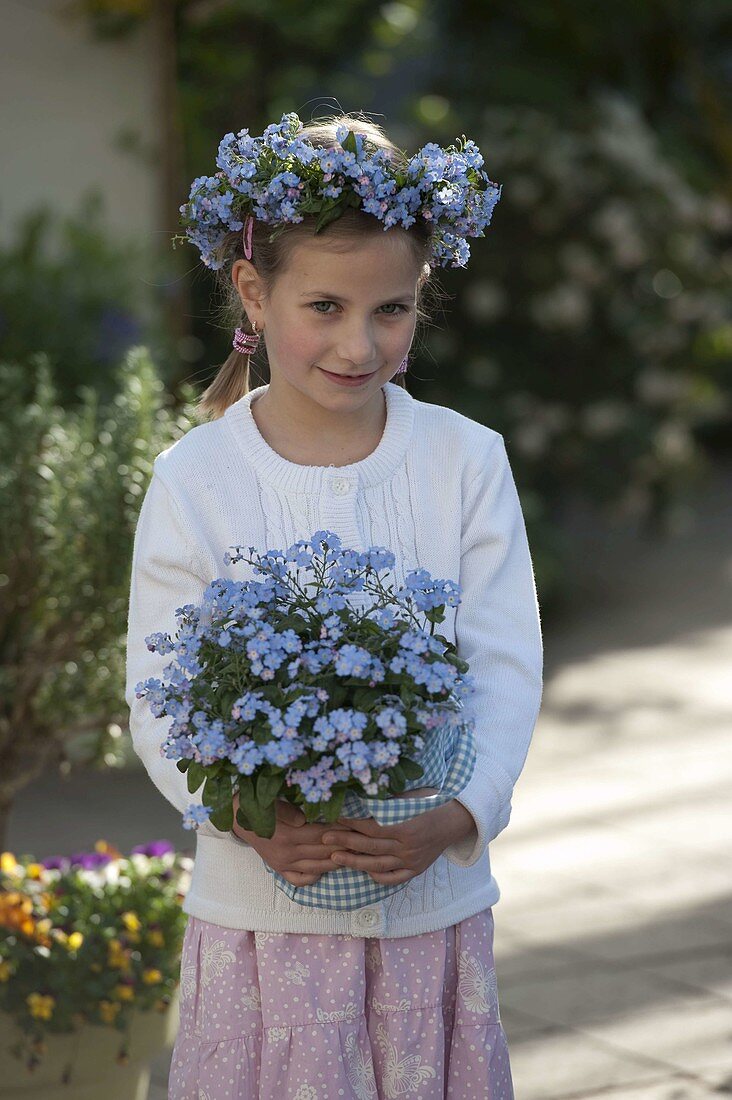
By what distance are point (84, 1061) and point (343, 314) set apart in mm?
1570

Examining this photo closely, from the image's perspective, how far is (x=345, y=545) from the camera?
84.2 inches

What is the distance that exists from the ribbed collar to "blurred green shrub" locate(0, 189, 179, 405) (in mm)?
2398

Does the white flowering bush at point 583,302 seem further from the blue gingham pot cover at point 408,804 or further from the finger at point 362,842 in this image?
the finger at point 362,842

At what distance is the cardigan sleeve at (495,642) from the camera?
6.72 ft

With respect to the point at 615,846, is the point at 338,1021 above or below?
below

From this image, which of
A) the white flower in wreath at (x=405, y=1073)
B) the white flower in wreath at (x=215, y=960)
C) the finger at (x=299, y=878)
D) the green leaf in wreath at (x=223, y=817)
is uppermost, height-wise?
the green leaf in wreath at (x=223, y=817)

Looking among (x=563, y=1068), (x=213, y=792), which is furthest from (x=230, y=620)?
(x=563, y=1068)

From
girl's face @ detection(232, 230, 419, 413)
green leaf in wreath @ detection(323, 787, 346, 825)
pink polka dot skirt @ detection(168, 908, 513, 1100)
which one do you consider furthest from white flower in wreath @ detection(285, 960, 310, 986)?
girl's face @ detection(232, 230, 419, 413)

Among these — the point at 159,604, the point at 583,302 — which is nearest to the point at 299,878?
the point at 159,604

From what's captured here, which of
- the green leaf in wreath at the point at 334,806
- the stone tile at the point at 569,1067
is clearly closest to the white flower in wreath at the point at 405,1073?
the green leaf in wreath at the point at 334,806

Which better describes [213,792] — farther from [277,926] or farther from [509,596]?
→ [509,596]

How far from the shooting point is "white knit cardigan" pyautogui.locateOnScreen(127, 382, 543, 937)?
6.86 ft

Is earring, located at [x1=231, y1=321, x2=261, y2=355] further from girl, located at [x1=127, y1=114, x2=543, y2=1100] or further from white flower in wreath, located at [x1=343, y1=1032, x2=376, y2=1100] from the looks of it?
white flower in wreath, located at [x1=343, y1=1032, x2=376, y2=1100]

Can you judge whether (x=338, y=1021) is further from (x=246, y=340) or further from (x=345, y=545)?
(x=246, y=340)
